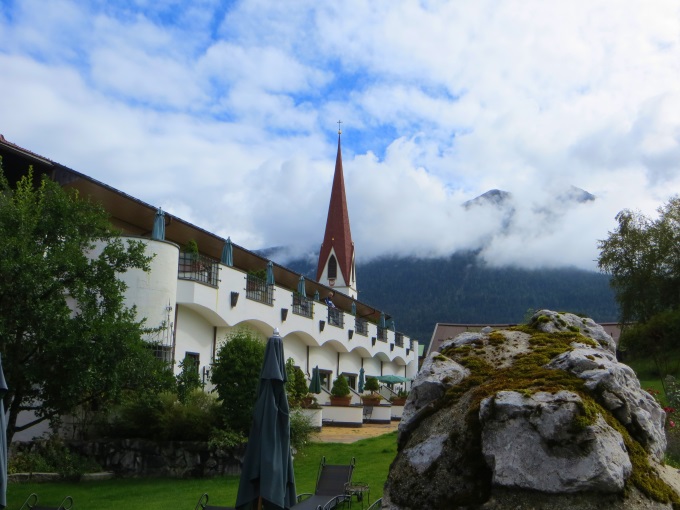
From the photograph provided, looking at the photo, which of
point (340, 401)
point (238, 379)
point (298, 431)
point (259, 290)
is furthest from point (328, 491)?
point (340, 401)

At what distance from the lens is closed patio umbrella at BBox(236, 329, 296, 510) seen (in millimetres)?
8180

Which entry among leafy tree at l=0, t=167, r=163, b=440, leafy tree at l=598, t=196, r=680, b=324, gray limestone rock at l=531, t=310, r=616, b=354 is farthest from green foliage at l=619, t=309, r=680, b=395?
leafy tree at l=0, t=167, r=163, b=440

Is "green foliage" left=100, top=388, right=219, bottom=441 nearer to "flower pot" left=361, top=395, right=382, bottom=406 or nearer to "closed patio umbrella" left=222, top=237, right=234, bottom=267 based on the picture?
"closed patio umbrella" left=222, top=237, right=234, bottom=267

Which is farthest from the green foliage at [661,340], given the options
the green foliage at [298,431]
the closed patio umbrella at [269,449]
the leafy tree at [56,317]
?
the closed patio umbrella at [269,449]

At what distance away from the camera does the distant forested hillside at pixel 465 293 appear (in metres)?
132

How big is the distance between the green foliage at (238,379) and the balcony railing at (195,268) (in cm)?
494

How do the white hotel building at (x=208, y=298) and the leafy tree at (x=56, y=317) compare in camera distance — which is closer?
the leafy tree at (x=56, y=317)

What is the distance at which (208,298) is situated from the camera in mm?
21547

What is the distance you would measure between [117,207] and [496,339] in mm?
16560

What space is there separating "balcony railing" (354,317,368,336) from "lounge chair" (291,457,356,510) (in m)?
26.0

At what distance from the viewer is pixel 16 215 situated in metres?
11.7

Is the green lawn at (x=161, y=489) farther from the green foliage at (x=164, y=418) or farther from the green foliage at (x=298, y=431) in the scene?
the green foliage at (x=164, y=418)

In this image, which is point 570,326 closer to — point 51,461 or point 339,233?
point 51,461

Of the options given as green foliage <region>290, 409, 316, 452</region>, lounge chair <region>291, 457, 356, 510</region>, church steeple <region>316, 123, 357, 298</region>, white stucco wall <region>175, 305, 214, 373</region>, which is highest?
church steeple <region>316, 123, 357, 298</region>
